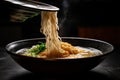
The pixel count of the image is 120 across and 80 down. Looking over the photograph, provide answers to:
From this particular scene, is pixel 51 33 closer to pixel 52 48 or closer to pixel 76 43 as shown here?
pixel 52 48

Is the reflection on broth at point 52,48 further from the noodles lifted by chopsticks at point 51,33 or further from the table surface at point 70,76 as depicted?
the table surface at point 70,76

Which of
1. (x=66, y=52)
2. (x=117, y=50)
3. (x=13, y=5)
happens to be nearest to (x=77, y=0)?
(x=117, y=50)

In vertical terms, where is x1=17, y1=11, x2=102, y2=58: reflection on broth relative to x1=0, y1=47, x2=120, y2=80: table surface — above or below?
above

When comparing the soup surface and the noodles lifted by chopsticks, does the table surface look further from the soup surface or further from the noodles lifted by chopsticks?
Answer: the noodles lifted by chopsticks

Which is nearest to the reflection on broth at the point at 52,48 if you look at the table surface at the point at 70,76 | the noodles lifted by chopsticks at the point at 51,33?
the noodles lifted by chopsticks at the point at 51,33

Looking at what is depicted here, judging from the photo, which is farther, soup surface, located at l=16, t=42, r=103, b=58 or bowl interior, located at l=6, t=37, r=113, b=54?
bowl interior, located at l=6, t=37, r=113, b=54

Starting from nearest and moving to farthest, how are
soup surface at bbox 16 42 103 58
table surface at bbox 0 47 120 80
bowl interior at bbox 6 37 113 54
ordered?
table surface at bbox 0 47 120 80 → soup surface at bbox 16 42 103 58 → bowl interior at bbox 6 37 113 54

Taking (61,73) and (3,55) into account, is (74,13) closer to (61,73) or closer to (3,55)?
(3,55)

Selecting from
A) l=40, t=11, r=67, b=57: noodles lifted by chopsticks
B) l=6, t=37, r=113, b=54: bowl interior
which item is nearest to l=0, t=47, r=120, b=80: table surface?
l=6, t=37, r=113, b=54: bowl interior

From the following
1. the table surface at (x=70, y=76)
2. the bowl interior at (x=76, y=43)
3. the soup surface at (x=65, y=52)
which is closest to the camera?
the table surface at (x=70, y=76)

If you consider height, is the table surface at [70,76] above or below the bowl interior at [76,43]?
below

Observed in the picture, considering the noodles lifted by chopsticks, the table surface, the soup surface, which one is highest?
the noodles lifted by chopsticks
